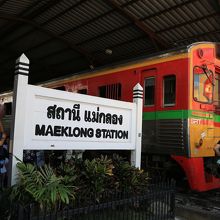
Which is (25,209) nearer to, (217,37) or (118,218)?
(118,218)

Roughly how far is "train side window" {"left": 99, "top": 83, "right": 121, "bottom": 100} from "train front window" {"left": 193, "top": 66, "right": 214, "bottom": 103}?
217cm

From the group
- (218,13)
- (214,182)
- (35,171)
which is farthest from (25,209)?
(218,13)

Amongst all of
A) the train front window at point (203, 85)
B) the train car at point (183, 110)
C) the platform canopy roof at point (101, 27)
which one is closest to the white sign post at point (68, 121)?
the train car at point (183, 110)

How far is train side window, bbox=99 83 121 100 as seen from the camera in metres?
8.53

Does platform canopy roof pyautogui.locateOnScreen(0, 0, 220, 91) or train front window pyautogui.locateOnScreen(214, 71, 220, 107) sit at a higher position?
platform canopy roof pyautogui.locateOnScreen(0, 0, 220, 91)

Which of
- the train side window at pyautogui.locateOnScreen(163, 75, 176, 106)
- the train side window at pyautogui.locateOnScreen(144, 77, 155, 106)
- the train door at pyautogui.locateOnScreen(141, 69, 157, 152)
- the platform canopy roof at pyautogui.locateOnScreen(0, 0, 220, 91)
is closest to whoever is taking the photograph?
the train side window at pyautogui.locateOnScreen(163, 75, 176, 106)

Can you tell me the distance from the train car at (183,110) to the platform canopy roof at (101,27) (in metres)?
5.39

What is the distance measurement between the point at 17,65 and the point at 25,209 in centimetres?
168

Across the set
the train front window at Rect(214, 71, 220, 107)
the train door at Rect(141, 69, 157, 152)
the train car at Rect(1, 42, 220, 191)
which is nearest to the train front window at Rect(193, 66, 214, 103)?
the train car at Rect(1, 42, 220, 191)

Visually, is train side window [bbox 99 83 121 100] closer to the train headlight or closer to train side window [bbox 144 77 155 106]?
train side window [bbox 144 77 155 106]

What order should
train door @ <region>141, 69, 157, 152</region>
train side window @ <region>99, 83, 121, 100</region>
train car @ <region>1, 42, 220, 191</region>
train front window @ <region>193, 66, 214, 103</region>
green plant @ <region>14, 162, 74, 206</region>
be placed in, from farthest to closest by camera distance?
train side window @ <region>99, 83, 121, 100</region>, train door @ <region>141, 69, 157, 152</region>, train front window @ <region>193, 66, 214, 103</region>, train car @ <region>1, 42, 220, 191</region>, green plant @ <region>14, 162, 74, 206</region>

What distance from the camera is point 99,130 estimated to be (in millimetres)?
4777

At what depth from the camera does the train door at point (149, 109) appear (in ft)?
24.7

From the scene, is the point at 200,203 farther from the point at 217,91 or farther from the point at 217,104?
the point at 217,91
